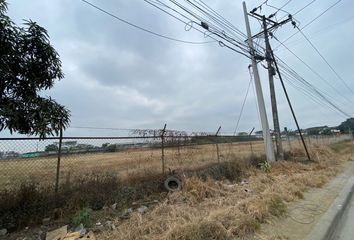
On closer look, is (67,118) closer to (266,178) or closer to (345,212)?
(345,212)

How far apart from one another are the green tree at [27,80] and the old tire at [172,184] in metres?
3.91

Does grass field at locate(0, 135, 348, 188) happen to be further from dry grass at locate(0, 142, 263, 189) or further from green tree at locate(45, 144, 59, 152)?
green tree at locate(45, 144, 59, 152)

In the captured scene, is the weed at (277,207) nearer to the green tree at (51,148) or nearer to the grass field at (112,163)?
the grass field at (112,163)

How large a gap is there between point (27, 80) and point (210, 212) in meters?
4.91

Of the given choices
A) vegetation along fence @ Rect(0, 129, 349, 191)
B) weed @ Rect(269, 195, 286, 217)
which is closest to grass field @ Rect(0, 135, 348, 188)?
vegetation along fence @ Rect(0, 129, 349, 191)

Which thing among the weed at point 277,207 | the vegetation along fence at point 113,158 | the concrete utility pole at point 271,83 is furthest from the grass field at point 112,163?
the concrete utility pole at point 271,83

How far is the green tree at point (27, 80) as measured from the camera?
5227 millimetres

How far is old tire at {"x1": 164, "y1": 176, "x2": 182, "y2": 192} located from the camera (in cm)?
845

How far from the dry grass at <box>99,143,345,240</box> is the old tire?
8.1 inches

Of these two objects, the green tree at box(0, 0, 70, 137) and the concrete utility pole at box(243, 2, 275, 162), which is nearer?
the green tree at box(0, 0, 70, 137)

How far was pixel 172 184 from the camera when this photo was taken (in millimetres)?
8742

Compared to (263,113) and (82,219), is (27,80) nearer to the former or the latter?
(82,219)

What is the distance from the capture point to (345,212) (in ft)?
22.4

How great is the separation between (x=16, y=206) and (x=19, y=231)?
0.60 meters
